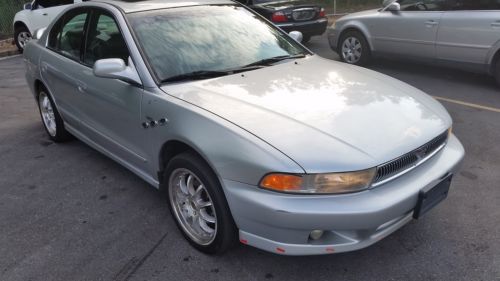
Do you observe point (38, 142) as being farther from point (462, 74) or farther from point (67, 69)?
point (462, 74)

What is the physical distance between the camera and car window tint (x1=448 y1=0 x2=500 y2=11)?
243 inches

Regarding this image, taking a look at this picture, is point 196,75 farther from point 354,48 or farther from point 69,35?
point 354,48

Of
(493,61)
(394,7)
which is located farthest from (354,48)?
(493,61)

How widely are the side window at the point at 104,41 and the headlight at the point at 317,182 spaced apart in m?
1.66

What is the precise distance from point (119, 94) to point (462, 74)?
5799 mm

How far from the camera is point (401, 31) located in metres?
7.21

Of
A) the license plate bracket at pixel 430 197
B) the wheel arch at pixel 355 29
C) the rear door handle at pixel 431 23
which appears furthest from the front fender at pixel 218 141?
the wheel arch at pixel 355 29

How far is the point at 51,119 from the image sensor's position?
200 inches

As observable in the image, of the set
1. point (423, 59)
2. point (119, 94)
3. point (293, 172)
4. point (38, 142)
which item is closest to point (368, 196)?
point (293, 172)

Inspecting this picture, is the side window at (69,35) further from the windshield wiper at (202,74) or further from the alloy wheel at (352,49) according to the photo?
the alloy wheel at (352,49)

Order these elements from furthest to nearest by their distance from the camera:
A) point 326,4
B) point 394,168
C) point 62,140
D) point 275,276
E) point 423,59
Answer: point 326,4 < point 423,59 < point 62,140 < point 275,276 < point 394,168

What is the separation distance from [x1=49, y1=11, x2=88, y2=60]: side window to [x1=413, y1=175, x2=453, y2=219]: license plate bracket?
3.10 metres

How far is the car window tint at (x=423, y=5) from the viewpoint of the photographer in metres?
6.77

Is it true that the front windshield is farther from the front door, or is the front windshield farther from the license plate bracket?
the license plate bracket
